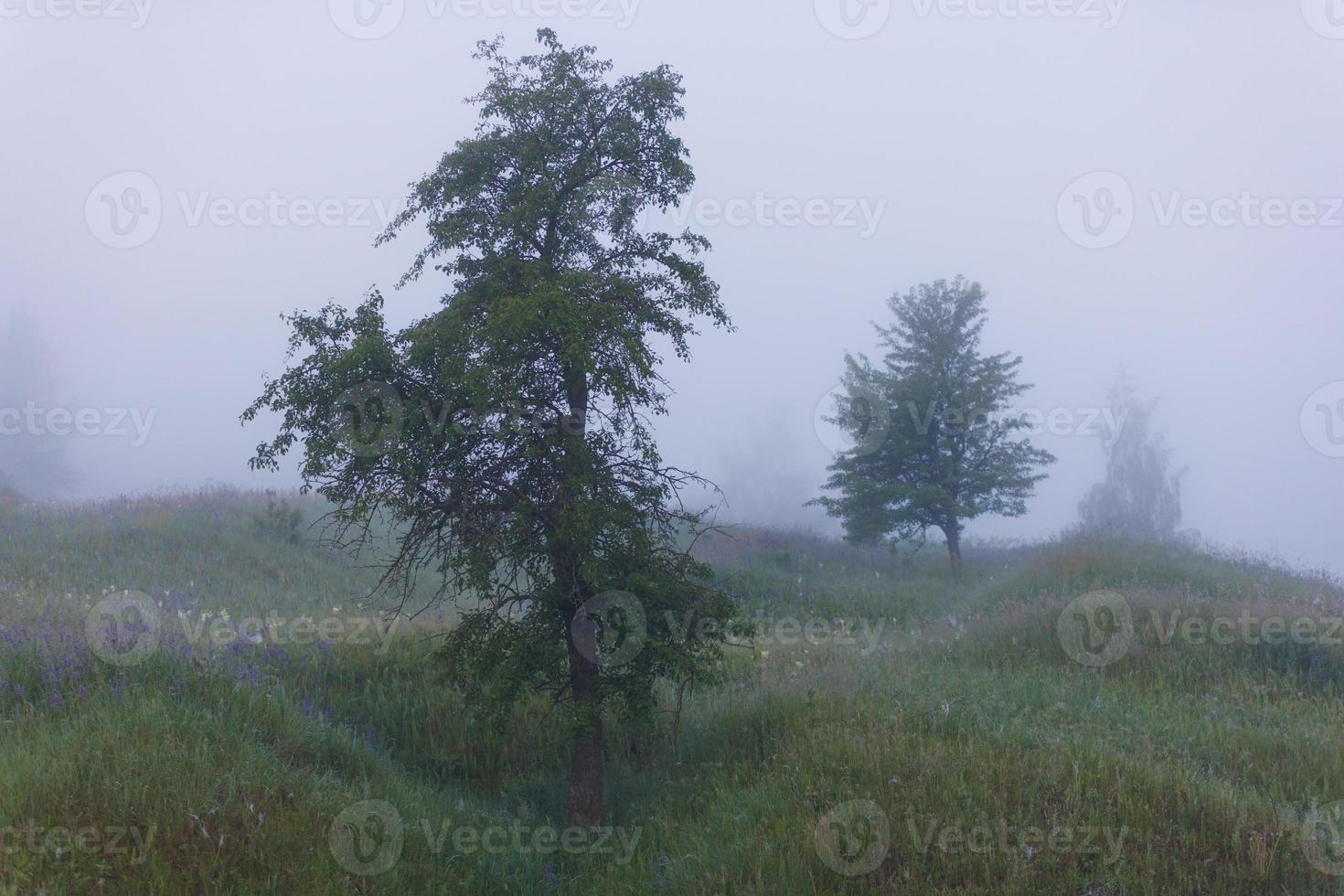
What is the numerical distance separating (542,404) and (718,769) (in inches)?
160

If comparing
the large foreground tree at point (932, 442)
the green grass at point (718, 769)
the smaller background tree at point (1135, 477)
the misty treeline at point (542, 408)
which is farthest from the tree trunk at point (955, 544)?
the smaller background tree at point (1135, 477)

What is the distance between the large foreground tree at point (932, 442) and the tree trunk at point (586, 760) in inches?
697

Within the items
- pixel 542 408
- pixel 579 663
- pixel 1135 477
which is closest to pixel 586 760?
pixel 579 663

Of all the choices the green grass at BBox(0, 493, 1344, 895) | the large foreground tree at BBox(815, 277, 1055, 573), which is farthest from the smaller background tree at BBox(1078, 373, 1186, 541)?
the green grass at BBox(0, 493, 1344, 895)

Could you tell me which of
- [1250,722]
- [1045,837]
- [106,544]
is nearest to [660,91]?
[1045,837]

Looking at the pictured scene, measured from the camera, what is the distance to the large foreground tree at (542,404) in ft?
25.1

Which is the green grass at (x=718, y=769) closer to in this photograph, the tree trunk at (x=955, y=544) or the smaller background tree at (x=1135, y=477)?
the tree trunk at (x=955, y=544)

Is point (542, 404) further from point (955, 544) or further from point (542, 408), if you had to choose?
point (955, 544)

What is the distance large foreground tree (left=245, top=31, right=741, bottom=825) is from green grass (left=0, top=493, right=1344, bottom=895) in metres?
1.20

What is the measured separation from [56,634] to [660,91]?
841 cm

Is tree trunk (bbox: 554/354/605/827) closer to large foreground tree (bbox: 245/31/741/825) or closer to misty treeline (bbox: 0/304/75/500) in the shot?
large foreground tree (bbox: 245/31/741/825)

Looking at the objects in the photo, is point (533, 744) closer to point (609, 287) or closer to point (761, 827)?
point (761, 827)

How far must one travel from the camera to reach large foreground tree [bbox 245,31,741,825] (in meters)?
7.65

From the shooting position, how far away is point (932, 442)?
→ 2564cm
